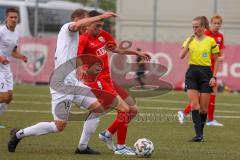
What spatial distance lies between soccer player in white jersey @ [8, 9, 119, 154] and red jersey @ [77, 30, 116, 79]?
0.51m

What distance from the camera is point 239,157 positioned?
1159cm

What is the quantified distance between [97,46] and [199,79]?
113 inches

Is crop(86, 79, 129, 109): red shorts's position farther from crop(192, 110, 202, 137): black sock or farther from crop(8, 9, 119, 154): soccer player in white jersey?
crop(192, 110, 202, 137): black sock

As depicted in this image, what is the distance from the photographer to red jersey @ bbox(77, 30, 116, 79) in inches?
469

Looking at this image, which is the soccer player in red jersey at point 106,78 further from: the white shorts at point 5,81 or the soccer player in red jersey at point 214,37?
the soccer player in red jersey at point 214,37

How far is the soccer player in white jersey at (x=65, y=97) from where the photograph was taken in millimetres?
11062

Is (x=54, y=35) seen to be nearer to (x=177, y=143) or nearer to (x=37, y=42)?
(x=37, y=42)

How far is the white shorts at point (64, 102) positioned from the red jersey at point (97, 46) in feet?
2.17

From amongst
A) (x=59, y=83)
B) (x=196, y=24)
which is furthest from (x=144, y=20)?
(x=59, y=83)

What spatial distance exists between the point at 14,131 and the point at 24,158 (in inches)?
31.8

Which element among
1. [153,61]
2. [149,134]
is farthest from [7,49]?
[153,61]

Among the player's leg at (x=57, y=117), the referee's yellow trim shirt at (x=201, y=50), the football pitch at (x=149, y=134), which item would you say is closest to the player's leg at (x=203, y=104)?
the football pitch at (x=149, y=134)

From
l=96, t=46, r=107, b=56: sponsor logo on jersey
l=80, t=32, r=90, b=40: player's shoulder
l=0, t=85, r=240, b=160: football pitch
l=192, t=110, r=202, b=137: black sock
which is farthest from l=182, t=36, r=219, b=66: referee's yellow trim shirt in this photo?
l=80, t=32, r=90, b=40: player's shoulder

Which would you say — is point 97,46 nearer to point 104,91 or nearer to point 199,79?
point 104,91
